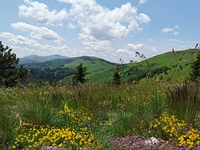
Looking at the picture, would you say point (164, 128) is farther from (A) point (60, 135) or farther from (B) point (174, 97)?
(A) point (60, 135)

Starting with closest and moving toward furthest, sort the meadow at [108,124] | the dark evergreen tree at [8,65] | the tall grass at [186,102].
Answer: the meadow at [108,124], the tall grass at [186,102], the dark evergreen tree at [8,65]

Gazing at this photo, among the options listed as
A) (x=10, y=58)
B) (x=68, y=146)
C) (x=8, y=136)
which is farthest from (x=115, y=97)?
(x=10, y=58)

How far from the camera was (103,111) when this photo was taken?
821 cm

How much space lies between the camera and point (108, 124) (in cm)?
701

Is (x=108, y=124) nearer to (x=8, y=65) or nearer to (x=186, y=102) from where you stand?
(x=186, y=102)

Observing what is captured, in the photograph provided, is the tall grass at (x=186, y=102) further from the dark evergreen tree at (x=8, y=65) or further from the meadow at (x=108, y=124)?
the dark evergreen tree at (x=8, y=65)

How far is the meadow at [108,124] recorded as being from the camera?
502 centimetres

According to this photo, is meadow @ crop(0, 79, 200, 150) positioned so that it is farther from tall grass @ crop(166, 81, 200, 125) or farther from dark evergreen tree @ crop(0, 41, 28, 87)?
dark evergreen tree @ crop(0, 41, 28, 87)

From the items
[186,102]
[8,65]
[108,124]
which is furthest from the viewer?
[8,65]

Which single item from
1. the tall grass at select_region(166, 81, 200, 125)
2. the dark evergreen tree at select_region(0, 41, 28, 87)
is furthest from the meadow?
the dark evergreen tree at select_region(0, 41, 28, 87)

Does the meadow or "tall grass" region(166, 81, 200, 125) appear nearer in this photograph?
the meadow

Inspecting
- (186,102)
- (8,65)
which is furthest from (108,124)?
(8,65)

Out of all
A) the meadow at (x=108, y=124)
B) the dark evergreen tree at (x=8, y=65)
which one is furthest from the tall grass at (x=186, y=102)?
the dark evergreen tree at (x=8, y=65)

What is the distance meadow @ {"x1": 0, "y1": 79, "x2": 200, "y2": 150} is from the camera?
502 cm
